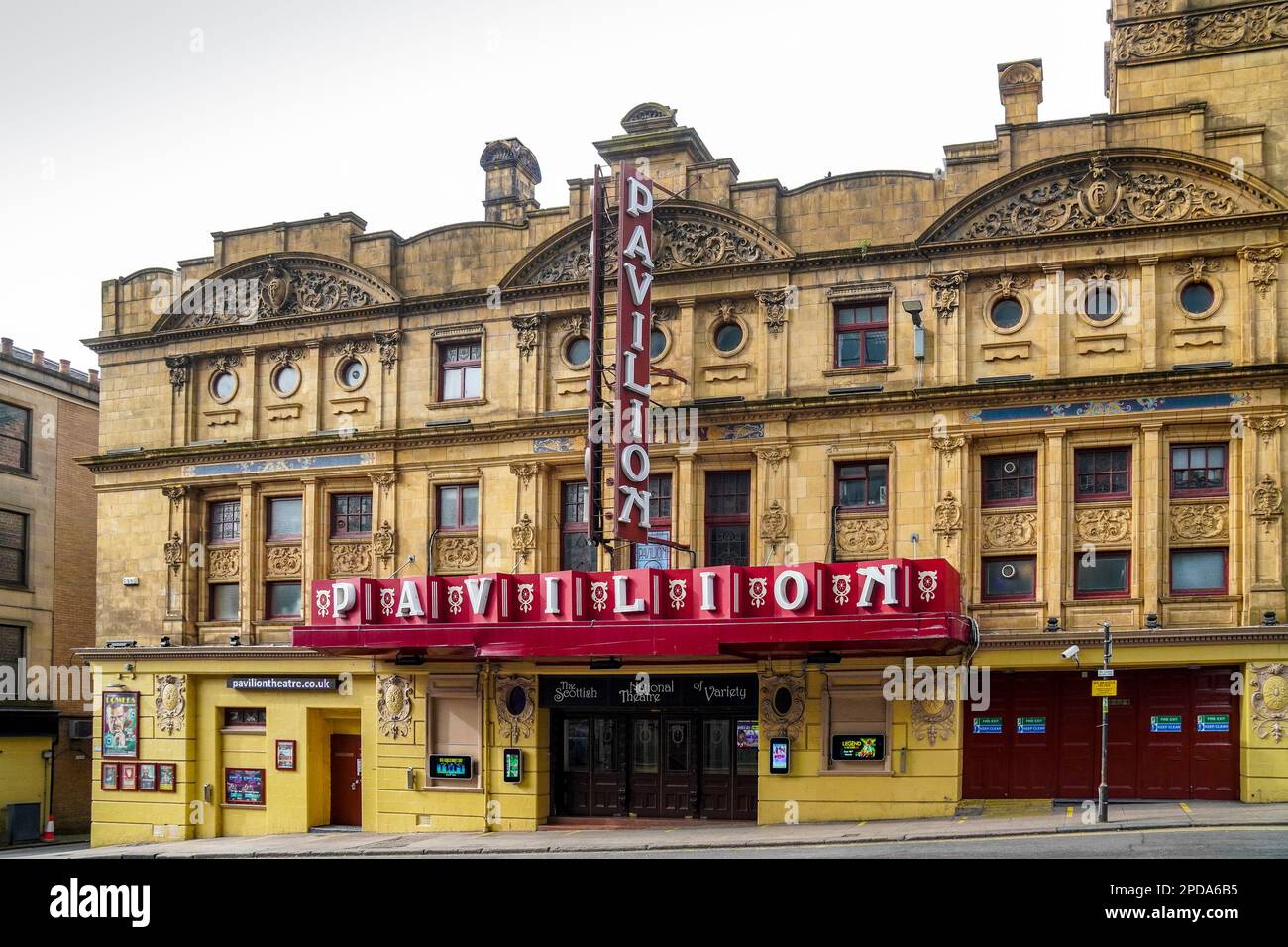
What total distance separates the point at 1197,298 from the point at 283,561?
23.3m

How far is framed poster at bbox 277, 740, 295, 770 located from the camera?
33.6 meters

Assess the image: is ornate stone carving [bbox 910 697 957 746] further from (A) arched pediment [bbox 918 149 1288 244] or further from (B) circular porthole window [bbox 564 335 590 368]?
(B) circular porthole window [bbox 564 335 590 368]

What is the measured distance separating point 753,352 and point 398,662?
37.3ft

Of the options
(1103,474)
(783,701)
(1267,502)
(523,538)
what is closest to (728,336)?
(523,538)

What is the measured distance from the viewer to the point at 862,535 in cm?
2988

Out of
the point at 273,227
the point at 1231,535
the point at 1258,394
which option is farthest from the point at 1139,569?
the point at 273,227

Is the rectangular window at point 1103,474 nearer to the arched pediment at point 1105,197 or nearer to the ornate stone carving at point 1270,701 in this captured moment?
the ornate stone carving at point 1270,701

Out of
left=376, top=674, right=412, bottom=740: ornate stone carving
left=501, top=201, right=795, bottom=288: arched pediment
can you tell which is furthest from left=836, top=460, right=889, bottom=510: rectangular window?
left=376, top=674, right=412, bottom=740: ornate stone carving

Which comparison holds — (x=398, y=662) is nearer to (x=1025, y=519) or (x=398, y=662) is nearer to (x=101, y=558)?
(x=101, y=558)

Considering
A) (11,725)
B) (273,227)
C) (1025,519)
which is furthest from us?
(11,725)

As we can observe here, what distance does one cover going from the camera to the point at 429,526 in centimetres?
3334

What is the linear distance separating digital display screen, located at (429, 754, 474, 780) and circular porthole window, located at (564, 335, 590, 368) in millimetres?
10016

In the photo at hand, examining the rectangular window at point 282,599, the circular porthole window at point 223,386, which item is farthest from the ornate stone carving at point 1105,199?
the circular porthole window at point 223,386
